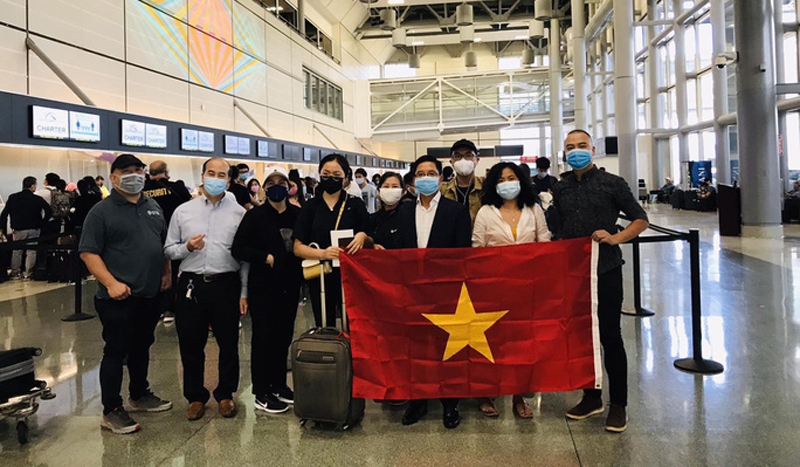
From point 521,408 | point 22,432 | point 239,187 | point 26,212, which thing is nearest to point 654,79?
point 239,187

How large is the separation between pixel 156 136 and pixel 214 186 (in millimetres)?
9669

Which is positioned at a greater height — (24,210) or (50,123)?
(50,123)

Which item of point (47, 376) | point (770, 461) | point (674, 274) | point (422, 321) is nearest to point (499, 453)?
point (422, 321)

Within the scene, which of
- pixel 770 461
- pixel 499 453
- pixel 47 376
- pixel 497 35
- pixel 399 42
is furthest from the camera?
pixel 497 35

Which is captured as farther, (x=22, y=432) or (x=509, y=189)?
(x=509, y=189)

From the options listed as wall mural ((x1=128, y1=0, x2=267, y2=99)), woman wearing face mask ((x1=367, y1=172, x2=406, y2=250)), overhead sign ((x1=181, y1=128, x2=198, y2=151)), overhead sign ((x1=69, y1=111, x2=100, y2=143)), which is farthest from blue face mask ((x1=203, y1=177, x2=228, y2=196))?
wall mural ((x1=128, y1=0, x2=267, y2=99))

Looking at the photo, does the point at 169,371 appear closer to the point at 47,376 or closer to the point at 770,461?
the point at 47,376

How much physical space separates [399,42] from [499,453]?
28294mm

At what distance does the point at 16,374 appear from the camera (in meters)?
3.52

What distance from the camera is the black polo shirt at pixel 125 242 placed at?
3.48 meters

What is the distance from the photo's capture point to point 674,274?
8.77 m

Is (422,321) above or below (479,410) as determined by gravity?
above

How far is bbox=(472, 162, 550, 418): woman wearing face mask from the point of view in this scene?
12.1 ft

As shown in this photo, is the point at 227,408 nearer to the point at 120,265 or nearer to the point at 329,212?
the point at 120,265
